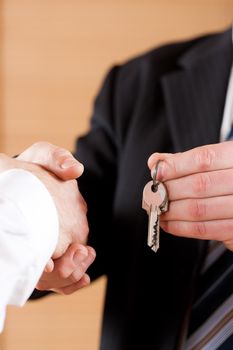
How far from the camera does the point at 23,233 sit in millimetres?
332

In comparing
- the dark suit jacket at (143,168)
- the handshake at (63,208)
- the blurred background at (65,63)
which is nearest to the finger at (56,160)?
the handshake at (63,208)

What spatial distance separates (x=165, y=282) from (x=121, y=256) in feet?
0.22

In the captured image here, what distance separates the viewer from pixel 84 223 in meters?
0.40

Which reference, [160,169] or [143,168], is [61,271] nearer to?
[160,169]

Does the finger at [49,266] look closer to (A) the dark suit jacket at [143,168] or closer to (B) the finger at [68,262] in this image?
(B) the finger at [68,262]

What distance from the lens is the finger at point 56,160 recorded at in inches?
14.5

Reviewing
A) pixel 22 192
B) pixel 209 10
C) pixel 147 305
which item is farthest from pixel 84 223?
pixel 209 10

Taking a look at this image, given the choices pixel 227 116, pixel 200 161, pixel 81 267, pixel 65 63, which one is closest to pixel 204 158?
pixel 200 161

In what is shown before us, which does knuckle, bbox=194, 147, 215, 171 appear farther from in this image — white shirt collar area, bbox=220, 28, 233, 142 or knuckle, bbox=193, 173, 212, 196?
white shirt collar area, bbox=220, 28, 233, 142

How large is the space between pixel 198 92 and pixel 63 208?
28 centimetres

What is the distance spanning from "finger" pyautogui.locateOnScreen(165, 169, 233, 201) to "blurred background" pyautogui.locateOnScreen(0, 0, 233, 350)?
0.70 meters

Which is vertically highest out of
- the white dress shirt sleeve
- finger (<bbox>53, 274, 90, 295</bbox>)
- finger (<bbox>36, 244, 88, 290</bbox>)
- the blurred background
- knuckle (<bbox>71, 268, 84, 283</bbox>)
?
the white dress shirt sleeve

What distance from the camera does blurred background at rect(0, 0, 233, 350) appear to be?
1.02m

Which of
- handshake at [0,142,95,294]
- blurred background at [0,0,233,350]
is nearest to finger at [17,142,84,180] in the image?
handshake at [0,142,95,294]
